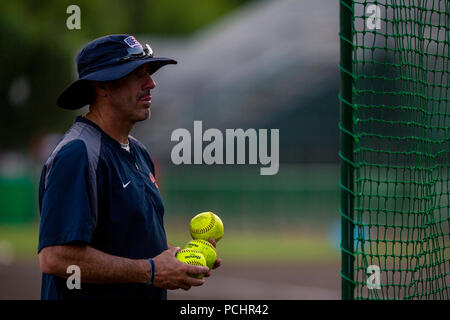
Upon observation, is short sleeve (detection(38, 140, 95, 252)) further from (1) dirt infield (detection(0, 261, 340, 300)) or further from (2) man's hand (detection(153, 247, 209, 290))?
(1) dirt infield (detection(0, 261, 340, 300))

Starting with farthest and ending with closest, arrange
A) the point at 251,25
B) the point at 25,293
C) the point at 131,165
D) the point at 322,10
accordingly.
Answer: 1. the point at 251,25
2. the point at 322,10
3. the point at 25,293
4. the point at 131,165

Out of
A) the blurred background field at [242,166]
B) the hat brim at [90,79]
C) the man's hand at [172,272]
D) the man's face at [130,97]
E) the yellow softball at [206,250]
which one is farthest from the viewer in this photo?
the blurred background field at [242,166]

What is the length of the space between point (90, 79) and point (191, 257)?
1193mm

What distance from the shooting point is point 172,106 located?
151 feet

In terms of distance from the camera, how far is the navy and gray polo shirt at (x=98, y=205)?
4172mm

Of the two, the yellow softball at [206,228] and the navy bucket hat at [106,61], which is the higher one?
the navy bucket hat at [106,61]

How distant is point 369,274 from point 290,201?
16.4 meters

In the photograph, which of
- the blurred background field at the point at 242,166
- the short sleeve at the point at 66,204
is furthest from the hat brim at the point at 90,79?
the blurred background field at the point at 242,166

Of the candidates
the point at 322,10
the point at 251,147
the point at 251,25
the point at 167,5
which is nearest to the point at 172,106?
the point at 251,25

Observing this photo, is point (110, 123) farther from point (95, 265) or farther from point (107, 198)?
point (95, 265)

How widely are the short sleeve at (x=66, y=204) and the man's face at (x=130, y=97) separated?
55cm

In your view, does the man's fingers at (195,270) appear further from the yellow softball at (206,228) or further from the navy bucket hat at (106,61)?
the navy bucket hat at (106,61)
